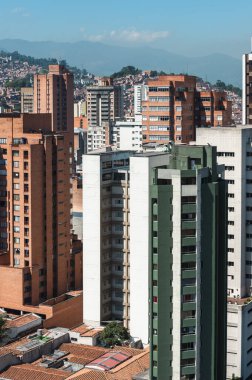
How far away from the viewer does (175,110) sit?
9219cm

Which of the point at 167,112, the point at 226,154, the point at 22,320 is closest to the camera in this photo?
the point at 226,154

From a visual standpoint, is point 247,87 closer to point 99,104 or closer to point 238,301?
point 238,301

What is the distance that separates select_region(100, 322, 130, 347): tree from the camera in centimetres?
5647

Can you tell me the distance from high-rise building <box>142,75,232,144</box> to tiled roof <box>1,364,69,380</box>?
43.7 metres

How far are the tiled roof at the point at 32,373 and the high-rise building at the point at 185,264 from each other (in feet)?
32.2

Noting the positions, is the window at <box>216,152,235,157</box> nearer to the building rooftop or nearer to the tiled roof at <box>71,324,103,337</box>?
the building rooftop

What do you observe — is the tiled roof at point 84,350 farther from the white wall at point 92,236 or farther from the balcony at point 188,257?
the balcony at point 188,257

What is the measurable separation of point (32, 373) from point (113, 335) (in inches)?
316

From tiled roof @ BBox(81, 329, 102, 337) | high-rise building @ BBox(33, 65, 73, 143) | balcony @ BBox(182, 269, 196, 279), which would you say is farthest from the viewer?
high-rise building @ BBox(33, 65, 73, 143)

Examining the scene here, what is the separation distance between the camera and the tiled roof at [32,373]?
49.8 metres

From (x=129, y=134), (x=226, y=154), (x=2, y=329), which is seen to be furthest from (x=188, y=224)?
(x=129, y=134)

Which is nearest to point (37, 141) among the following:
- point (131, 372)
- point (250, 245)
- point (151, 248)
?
point (250, 245)

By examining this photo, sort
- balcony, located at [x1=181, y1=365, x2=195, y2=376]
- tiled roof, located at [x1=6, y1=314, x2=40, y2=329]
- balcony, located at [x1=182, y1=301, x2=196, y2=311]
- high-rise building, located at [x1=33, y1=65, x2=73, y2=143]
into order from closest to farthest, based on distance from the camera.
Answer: balcony, located at [x1=182, y1=301, x2=196, y2=311]
balcony, located at [x1=181, y1=365, x2=195, y2=376]
tiled roof, located at [x1=6, y1=314, x2=40, y2=329]
high-rise building, located at [x1=33, y1=65, x2=73, y2=143]

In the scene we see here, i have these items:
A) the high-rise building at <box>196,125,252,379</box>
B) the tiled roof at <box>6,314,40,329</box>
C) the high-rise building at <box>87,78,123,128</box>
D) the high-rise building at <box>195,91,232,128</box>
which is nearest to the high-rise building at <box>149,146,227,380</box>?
the high-rise building at <box>196,125,252,379</box>
